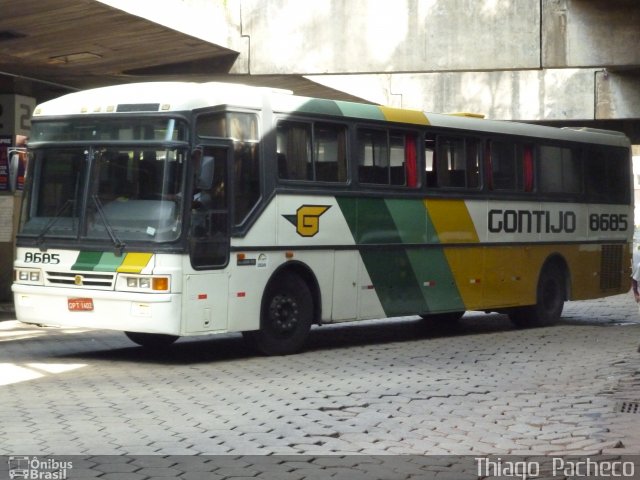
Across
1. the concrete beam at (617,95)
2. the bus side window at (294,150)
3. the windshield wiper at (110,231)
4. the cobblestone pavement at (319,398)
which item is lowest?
the cobblestone pavement at (319,398)

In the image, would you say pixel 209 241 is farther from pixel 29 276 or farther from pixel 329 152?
pixel 329 152

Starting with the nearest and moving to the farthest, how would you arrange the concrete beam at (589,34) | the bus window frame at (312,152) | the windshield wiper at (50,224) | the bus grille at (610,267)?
the windshield wiper at (50,224)
the bus window frame at (312,152)
the concrete beam at (589,34)
the bus grille at (610,267)

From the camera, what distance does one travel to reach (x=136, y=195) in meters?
13.6

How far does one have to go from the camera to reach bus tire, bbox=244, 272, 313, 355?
14.6 m

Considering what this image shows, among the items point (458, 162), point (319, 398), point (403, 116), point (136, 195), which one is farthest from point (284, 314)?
point (458, 162)

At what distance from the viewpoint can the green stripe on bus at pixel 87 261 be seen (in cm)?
1364

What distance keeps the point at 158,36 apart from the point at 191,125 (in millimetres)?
7180

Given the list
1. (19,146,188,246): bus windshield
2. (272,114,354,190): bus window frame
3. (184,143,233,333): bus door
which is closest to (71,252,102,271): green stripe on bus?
(19,146,188,246): bus windshield

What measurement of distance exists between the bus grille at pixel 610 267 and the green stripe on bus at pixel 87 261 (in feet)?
34.3

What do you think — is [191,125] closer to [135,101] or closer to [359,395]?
[135,101]

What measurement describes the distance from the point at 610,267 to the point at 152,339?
9209mm

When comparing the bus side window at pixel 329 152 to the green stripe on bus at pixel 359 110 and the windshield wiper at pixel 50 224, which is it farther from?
the windshield wiper at pixel 50 224

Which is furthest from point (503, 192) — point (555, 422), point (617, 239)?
point (555, 422)

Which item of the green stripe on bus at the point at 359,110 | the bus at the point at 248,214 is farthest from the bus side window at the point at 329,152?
the green stripe on bus at the point at 359,110
